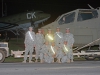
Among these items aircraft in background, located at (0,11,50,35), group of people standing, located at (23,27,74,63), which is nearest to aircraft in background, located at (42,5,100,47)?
group of people standing, located at (23,27,74,63)

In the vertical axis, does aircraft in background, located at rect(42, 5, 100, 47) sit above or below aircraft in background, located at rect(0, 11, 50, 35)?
below

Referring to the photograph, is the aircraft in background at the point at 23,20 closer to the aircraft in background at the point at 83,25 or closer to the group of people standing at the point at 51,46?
the aircraft in background at the point at 83,25

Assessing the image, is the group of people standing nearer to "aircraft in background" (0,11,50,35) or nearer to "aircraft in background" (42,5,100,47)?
"aircraft in background" (42,5,100,47)

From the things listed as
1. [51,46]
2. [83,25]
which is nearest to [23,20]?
[83,25]

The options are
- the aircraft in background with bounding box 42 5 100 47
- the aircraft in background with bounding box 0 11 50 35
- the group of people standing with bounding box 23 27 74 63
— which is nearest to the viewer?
the group of people standing with bounding box 23 27 74 63

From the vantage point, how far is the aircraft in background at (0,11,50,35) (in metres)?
34.4

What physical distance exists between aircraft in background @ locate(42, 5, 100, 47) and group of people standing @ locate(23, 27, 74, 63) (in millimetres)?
1667

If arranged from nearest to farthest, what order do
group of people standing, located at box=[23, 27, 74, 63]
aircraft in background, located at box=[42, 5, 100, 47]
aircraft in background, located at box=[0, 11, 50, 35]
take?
group of people standing, located at box=[23, 27, 74, 63] → aircraft in background, located at box=[42, 5, 100, 47] → aircraft in background, located at box=[0, 11, 50, 35]

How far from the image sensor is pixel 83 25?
1592cm

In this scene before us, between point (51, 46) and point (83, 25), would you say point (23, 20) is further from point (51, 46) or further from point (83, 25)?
point (51, 46)

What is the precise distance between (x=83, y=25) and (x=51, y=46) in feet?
8.86

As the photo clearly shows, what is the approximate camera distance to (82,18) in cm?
1606

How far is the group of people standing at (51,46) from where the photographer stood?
14148 mm

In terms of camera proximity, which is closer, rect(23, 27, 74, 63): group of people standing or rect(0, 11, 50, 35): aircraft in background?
rect(23, 27, 74, 63): group of people standing
